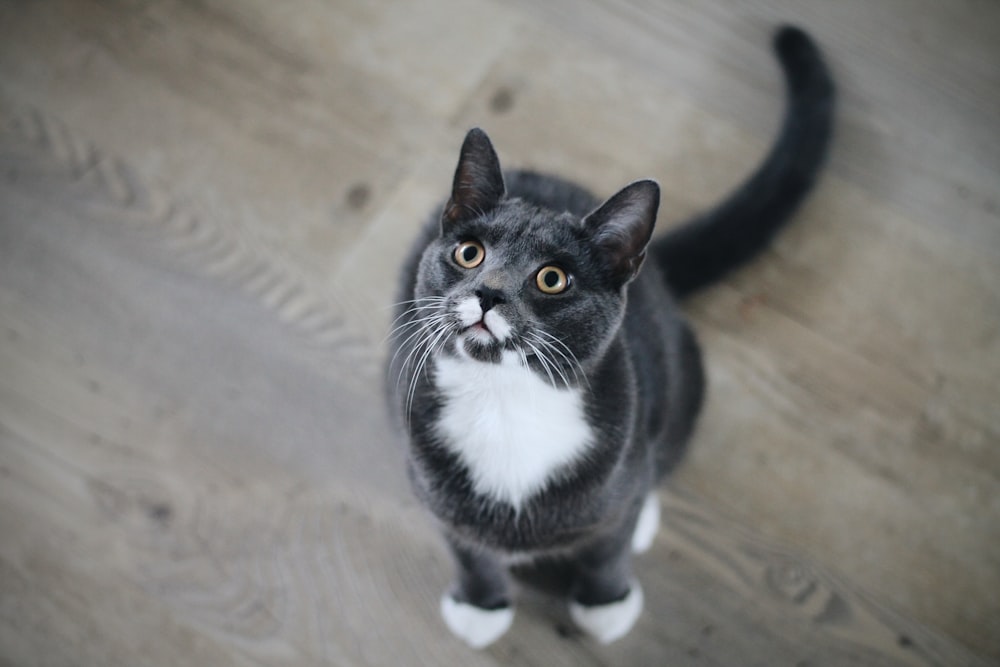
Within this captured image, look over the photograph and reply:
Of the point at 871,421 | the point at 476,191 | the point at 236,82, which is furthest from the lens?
the point at 236,82

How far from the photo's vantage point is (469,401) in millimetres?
905

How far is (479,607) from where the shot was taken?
1.16m

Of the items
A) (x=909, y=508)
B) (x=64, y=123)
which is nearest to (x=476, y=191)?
(x=909, y=508)

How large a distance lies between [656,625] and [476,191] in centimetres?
82

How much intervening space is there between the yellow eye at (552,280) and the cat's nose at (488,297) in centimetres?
6

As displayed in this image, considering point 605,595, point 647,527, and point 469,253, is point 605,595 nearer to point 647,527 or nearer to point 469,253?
point 647,527

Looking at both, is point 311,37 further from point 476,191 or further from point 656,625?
point 656,625

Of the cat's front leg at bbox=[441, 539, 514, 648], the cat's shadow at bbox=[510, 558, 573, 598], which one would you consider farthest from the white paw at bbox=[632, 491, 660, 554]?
the cat's front leg at bbox=[441, 539, 514, 648]

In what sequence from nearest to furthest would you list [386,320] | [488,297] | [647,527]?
[488,297] < [647,527] < [386,320]

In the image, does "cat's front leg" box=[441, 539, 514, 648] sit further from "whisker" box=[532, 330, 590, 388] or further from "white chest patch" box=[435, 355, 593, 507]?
"whisker" box=[532, 330, 590, 388]

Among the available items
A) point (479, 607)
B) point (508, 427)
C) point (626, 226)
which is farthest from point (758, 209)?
point (479, 607)

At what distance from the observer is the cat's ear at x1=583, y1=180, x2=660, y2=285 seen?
796 mm

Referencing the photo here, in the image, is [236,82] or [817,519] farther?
[236,82]

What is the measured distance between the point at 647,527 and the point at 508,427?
47 cm
